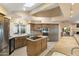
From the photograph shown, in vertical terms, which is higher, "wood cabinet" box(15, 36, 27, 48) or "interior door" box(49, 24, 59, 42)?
"interior door" box(49, 24, 59, 42)

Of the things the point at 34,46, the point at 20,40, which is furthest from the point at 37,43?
the point at 20,40

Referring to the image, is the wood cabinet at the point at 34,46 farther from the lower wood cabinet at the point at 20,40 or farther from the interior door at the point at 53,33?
the interior door at the point at 53,33

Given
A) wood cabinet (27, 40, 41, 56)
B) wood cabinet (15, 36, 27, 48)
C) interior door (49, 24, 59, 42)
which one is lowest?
wood cabinet (27, 40, 41, 56)

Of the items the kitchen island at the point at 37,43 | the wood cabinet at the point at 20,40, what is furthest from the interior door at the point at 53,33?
the wood cabinet at the point at 20,40

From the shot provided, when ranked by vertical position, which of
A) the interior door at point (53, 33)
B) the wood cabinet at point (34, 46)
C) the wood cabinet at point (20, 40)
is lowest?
the wood cabinet at point (34, 46)

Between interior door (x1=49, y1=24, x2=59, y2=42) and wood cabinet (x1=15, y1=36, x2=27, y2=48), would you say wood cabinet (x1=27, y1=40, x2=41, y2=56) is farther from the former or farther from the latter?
interior door (x1=49, y1=24, x2=59, y2=42)

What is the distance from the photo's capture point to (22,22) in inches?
57.3

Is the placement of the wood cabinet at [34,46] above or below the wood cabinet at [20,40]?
below

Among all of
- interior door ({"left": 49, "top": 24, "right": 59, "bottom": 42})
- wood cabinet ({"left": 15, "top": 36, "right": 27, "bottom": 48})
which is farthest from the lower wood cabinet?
interior door ({"left": 49, "top": 24, "right": 59, "bottom": 42})

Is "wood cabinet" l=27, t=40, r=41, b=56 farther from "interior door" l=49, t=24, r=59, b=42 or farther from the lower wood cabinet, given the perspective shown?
"interior door" l=49, t=24, r=59, b=42

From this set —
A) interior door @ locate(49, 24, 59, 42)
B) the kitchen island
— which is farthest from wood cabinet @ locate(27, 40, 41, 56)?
interior door @ locate(49, 24, 59, 42)

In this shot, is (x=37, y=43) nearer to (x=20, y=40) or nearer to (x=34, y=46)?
(x=34, y=46)

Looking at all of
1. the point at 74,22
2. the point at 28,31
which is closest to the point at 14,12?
the point at 28,31

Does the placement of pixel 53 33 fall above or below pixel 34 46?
above
